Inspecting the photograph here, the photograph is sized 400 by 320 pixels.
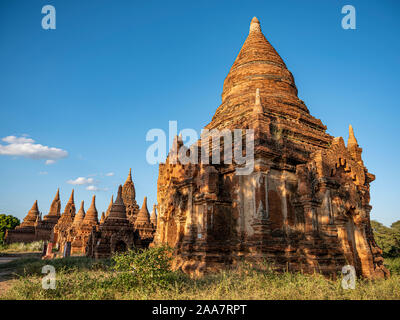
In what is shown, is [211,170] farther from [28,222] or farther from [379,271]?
[28,222]

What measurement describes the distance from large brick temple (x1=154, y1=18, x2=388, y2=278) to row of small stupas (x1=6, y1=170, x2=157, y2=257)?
37.7 feet

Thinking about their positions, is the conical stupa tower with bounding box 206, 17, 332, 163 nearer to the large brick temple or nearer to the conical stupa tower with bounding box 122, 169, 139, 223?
the large brick temple

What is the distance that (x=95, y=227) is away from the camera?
2355 cm

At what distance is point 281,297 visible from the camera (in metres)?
5.74

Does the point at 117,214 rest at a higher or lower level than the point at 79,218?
higher

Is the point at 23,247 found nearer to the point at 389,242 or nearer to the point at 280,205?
the point at 280,205

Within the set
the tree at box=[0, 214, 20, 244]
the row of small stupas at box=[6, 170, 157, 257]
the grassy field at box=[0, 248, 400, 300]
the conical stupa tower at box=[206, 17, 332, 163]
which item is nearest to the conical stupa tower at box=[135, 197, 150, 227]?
the row of small stupas at box=[6, 170, 157, 257]

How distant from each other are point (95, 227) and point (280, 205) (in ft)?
61.4

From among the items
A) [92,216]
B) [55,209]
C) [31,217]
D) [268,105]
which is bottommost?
[31,217]

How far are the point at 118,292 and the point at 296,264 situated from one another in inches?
228

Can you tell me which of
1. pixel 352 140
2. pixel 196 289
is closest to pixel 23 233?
pixel 196 289

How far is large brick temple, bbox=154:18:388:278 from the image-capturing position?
9.25 m
